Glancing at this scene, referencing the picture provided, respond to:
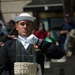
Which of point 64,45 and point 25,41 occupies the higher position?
point 25,41

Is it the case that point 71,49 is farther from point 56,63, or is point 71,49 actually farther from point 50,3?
point 50,3

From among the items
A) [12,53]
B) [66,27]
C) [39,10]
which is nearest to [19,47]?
[12,53]

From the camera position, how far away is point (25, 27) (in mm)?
4273

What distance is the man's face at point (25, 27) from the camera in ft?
14.0

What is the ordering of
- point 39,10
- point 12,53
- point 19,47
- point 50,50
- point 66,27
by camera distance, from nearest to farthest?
point 19,47 → point 12,53 → point 50,50 → point 66,27 → point 39,10

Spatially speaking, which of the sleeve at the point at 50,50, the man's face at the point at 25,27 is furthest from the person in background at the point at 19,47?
the sleeve at the point at 50,50

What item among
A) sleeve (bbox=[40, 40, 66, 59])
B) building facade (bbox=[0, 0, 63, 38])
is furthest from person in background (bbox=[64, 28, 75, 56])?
sleeve (bbox=[40, 40, 66, 59])

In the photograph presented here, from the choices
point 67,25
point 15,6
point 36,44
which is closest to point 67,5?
point 67,25

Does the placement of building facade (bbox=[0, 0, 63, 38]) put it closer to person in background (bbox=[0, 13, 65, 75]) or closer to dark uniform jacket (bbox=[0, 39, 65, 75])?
dark uniform jacket (bbox=[0, 39, 65, 75])

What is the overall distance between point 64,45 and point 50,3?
19.4 ft

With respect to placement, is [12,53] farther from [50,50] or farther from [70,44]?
[70,44]

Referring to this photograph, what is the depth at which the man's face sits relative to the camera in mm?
4266

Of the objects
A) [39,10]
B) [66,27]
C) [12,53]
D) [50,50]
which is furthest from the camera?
[39,10]

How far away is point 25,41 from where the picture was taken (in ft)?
14.0
